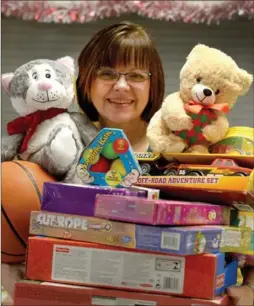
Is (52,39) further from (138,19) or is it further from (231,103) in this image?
(231,103)

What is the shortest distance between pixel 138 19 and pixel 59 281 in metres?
0.99

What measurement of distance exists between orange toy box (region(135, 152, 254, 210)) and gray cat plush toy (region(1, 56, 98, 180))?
244 mm

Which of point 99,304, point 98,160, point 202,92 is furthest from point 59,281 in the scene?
point 202,92

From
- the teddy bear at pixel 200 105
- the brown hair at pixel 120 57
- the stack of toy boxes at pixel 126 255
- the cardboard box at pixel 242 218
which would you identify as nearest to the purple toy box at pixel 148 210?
the stack of toy boxes at pixel 126 255

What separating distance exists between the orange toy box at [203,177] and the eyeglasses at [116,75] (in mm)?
294

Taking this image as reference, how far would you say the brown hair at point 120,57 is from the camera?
140 centimetres

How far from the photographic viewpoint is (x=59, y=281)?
979 millimetres

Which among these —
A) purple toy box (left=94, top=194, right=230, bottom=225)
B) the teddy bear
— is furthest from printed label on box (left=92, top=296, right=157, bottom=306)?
the teddy bear

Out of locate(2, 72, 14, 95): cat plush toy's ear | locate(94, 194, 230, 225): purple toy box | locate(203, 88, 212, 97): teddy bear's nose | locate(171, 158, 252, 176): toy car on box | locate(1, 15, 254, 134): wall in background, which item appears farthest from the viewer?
locate(1, 15, 254, 134): wall in background

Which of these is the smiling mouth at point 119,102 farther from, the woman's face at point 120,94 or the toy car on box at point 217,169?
the toy car on box at point 217,169

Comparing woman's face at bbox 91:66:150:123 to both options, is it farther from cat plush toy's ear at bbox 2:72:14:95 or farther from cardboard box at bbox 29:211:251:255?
cardboard box at bbox 29:211:251:255

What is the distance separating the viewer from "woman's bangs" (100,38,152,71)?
4.57ft

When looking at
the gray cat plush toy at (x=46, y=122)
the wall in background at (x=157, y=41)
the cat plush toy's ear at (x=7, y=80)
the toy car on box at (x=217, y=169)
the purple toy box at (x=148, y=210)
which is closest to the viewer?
the purple toy box at (x=148, y=210)

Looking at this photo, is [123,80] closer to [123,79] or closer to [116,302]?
[123,79]
